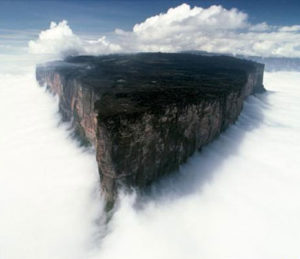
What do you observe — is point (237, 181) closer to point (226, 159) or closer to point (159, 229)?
point (226, 159)

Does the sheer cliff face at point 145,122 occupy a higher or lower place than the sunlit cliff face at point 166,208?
higher

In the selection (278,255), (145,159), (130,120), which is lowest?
(278,255)

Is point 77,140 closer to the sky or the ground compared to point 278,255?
closer to the sky

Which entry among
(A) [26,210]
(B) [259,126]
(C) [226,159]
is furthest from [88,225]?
(B) [259,126]

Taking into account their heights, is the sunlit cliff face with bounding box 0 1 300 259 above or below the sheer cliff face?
below

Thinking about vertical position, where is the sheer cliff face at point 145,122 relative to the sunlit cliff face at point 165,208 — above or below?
above

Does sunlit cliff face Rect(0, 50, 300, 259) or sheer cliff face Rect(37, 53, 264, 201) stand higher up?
sheer cliff face Rect(37, 53, 264, 201)

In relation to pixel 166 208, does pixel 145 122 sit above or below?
above

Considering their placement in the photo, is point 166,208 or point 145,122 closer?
point 145,122
